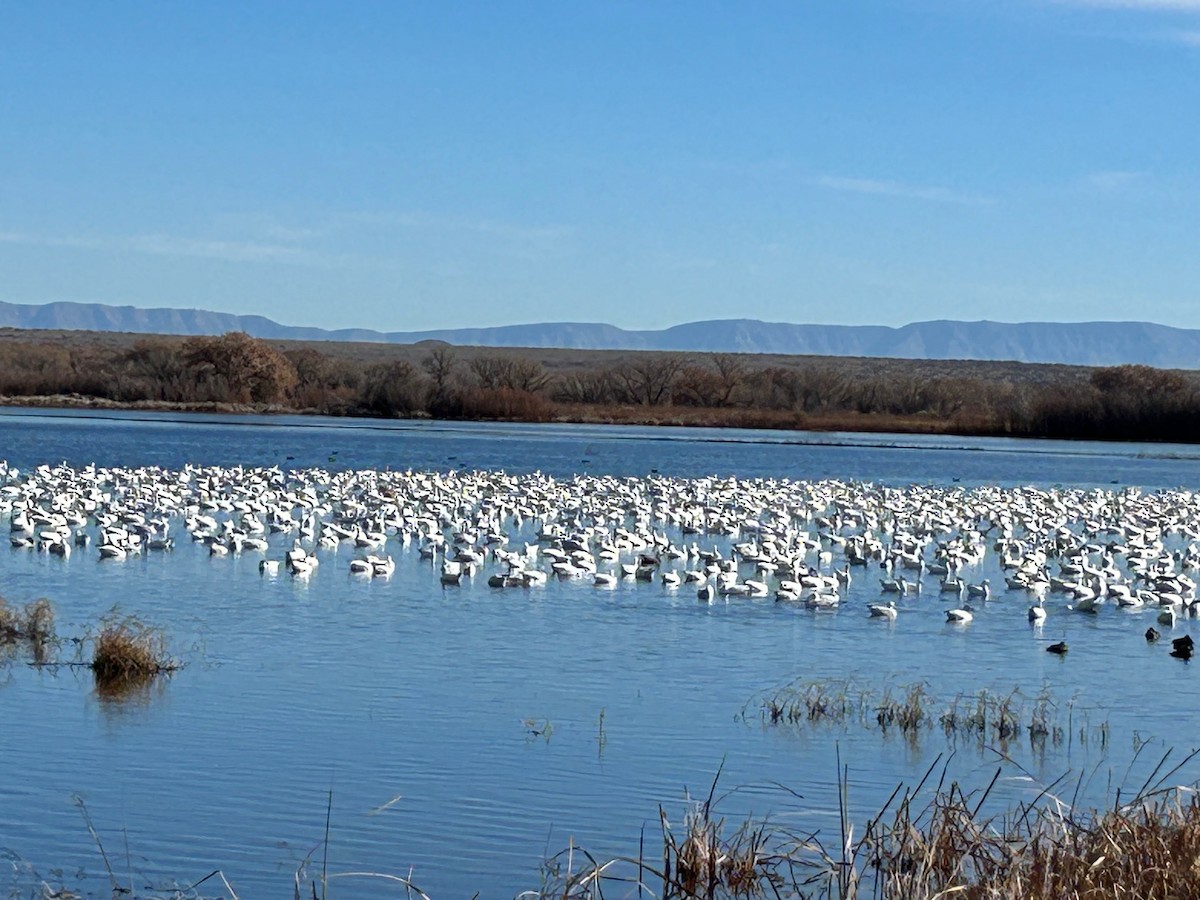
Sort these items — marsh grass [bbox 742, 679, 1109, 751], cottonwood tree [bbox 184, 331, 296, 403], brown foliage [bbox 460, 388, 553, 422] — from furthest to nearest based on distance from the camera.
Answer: cottonwood tree [bbox 184, 331, 296, 403] < brown foliage [bbox 460, 388, 553, 422] < marsh grass [bbox 742, 679, 1109, 751]

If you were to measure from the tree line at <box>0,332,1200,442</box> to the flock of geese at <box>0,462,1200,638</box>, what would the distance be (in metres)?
34.2

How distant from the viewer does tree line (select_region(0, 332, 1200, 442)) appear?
66938 mm

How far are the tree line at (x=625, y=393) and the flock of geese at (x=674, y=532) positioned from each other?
34.2 meters

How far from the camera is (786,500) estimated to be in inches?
1147

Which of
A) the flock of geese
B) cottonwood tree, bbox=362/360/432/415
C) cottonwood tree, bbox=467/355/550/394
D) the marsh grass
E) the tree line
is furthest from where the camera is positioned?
cottonwood tree, bbox=467/355/550/394

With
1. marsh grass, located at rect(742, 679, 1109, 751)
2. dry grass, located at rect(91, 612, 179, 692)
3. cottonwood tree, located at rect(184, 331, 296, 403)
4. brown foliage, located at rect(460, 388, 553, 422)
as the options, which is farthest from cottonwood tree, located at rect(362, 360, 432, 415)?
marsh grass, located at rect(742, 679, 1109, 751)

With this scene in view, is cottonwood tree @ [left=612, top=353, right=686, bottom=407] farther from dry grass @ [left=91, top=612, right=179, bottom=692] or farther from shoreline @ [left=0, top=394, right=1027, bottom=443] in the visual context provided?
dry grass @ [left=91, top=612, right=179, bottom=692]

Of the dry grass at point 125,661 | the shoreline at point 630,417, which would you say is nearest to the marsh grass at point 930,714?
the dry grass at point 125,661

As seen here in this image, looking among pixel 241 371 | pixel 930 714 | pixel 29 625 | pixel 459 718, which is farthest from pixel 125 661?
pixel 241 371

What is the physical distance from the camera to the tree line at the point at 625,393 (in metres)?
66.9

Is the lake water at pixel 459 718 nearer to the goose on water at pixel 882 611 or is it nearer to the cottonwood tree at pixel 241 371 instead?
the goose on water at pixel 882 611

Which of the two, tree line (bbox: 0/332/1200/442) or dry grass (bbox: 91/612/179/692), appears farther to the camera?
tree line (bbox: 0/332/1200/442)

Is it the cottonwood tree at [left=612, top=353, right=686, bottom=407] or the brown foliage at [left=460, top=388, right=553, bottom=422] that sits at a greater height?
the cottonwood tree at [left=612, top=353, right=686, bottom=407]

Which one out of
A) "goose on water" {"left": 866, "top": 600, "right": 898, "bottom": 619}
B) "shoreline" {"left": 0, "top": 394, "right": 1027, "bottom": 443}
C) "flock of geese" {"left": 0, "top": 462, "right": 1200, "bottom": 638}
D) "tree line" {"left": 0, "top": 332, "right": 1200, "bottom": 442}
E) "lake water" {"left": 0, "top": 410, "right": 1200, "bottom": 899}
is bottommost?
"lake water" {"left": 0, "top": 410, "right": 1200, "bottom": 899}
